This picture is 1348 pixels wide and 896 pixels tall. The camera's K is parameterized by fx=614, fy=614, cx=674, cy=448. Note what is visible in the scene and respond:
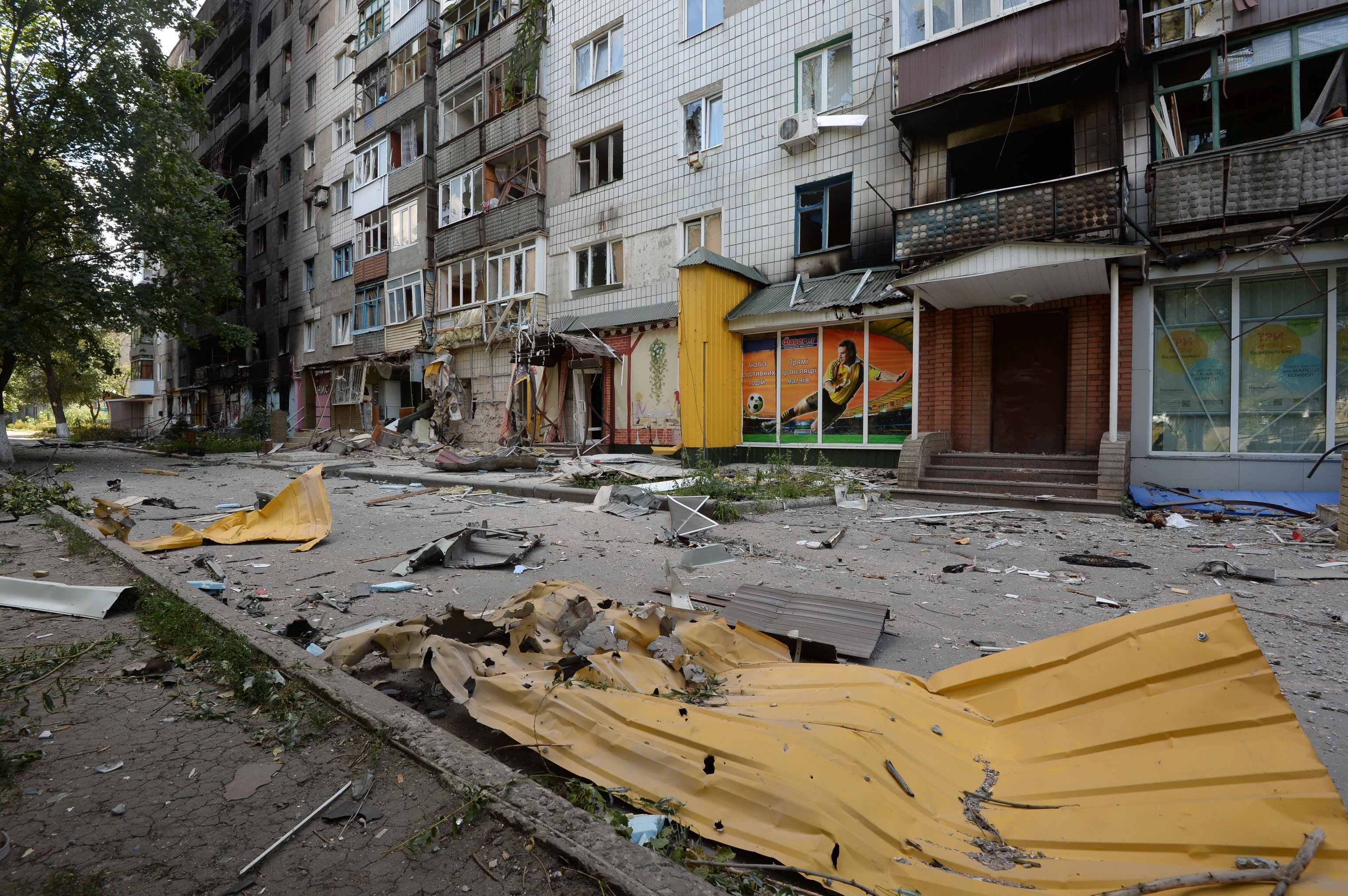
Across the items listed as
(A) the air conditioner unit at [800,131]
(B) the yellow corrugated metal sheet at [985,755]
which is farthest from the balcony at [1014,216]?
(B) the yellow corrugated metal sheet at [985,755]

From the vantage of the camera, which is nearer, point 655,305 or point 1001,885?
point 1001,885

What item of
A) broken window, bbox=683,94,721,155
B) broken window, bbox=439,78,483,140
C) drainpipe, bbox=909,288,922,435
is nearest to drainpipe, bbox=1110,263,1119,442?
drainpipe, bbox=909,288,922,435

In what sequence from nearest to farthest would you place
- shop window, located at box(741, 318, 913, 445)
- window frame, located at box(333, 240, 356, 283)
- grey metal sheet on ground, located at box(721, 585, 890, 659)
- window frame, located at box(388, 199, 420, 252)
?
1. grey metal sheet on ground, located at box(721, 585, 890, 659)
2. shop window, located at box(741, 318, 913, 445)
3. window frame, located at box(388, 199, 420, 252)
4. window frame, located at box(333, 240, 356, 283)

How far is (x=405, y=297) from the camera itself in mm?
23156

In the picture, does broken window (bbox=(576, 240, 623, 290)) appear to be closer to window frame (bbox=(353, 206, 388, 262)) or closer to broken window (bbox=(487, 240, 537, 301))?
broken window (bbox=(487, 240, 537, 301))

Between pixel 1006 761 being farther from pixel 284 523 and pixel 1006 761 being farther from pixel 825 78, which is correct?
pixel 825 78

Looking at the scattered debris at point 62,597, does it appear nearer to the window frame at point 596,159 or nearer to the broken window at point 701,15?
the window frame at point 596,159

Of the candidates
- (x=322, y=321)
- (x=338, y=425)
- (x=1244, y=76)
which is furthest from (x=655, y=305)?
(x=322, y=321)

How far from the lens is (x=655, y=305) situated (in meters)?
15.7

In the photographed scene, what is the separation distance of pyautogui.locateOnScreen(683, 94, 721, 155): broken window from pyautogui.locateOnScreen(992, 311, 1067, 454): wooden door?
8.22 metres

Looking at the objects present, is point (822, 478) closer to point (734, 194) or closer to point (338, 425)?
point (734, 194)

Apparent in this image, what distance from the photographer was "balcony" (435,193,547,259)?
60.5ft

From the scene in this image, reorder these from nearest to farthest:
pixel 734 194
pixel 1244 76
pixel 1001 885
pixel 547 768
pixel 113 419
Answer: pixel 1001 885 < pixel 547 768 < pixel 1244 76 < pixel 734 194 < pixel 113 419

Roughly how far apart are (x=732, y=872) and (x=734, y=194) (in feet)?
48.9
